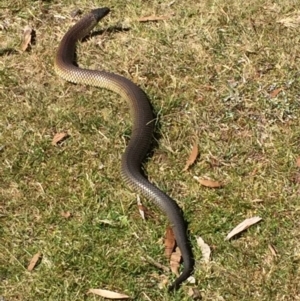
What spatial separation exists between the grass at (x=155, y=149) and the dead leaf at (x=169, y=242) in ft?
0.24

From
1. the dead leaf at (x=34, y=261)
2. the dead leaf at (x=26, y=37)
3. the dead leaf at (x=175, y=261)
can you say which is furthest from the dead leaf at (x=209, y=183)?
the dead leaf at (x=26, y=37)

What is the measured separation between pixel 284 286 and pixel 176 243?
2.81ft

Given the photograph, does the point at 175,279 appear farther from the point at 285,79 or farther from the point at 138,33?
the point at 138,33

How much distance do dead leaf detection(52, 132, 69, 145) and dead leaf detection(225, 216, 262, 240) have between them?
1842 millimetres

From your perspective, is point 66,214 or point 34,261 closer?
point 34,261

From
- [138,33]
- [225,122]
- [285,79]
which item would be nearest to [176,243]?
[225,122]

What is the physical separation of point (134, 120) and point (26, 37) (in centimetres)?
196

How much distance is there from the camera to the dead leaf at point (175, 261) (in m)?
4.75

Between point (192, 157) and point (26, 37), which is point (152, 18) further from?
point (192, 157)

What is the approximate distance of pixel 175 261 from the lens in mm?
4809

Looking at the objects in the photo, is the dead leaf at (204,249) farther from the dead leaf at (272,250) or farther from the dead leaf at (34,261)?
the dead leaf at (34,261)

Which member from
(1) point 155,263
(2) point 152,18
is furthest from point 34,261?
(2) point 152,18

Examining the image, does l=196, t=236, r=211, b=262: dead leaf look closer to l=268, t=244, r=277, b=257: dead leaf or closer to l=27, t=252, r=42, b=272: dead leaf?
l=268, t=244, r=277, b=257: dead leaf

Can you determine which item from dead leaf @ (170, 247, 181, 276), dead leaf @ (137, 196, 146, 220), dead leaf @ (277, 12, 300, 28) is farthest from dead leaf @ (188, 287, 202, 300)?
dead leaf @ (277, 12, 300, 28)
